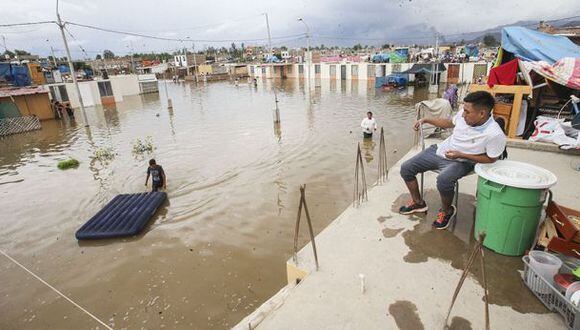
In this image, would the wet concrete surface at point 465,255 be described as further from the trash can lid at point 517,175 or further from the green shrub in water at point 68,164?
the green shrub in water at point 68,164

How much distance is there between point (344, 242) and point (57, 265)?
18.7 feet

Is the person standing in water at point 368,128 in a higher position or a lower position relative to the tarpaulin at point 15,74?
lower

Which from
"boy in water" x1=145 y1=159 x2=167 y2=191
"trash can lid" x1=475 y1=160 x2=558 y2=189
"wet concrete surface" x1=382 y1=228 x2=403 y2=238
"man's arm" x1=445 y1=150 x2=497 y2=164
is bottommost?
"boy in water" x1=145 y1=159 x2=167 y2=191

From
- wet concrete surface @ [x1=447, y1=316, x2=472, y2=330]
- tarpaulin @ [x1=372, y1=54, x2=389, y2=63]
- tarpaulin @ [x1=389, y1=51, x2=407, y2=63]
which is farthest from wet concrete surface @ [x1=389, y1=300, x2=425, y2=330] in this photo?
tarpaulin @ [x1=372, y1=54, x2=389, y2=63]

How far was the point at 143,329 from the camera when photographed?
428 cm

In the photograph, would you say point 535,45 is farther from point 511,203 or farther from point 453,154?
point 511,203

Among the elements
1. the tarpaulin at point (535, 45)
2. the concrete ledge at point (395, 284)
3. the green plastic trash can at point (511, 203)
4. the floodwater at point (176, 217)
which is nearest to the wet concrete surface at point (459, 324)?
the concrete ledge at point (395, 284)

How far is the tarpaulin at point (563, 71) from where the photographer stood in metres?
7.34

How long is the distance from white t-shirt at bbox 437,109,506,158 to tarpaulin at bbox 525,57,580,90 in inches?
231

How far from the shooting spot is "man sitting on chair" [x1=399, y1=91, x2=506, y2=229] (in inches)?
137

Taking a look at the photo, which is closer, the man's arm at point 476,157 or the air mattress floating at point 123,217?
the man's arm at point 476,157

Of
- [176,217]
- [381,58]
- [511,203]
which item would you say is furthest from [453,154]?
[381,58]

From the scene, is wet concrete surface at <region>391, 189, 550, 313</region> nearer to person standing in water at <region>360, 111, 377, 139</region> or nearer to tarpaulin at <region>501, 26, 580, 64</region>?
tarpaulin at <region>501, 26, 580, 64</region>

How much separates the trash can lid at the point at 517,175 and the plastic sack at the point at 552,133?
439 cm
